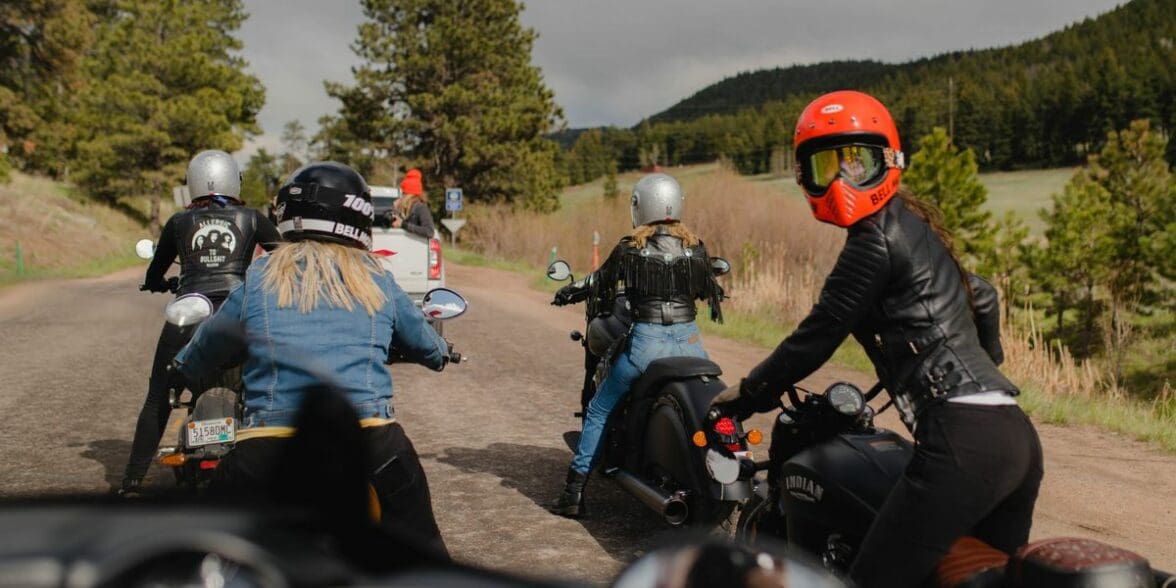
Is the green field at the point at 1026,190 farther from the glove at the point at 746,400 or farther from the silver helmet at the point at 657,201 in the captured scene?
the glove at the point at 746,400

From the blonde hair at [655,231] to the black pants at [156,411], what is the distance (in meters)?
2.56

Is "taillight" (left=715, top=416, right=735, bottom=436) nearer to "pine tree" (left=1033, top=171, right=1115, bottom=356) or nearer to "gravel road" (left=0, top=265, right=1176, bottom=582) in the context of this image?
"gravel road" (left=0, top=265, right=1176, bottom=582)

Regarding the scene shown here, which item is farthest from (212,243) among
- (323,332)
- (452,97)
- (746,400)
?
(452,97)

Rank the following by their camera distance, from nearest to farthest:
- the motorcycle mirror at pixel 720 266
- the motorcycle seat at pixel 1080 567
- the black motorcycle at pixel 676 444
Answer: the motorcycle seat at pixel 1080 567, the black motorcycle at pixel 676 444, the motorcycle mirror at pixel 720 266

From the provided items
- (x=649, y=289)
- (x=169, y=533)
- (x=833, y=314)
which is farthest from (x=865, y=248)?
(x=649, y=289)

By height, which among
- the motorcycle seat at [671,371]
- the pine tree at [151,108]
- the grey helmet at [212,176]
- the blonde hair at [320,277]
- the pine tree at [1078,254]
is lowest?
the pine tree at [1078,254]

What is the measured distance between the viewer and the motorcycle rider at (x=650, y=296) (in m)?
5.65

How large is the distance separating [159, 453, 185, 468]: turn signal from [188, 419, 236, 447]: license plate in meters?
0.12

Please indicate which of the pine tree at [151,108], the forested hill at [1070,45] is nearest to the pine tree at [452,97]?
the pine tree at [151,108]

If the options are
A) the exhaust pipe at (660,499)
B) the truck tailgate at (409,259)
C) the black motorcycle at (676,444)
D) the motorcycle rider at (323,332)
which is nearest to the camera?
the motorcycle rider at (323,332)

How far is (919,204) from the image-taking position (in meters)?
2.99

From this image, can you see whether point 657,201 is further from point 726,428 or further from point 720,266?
point 726,428

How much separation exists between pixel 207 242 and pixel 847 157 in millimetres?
4055

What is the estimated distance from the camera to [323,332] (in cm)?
285
